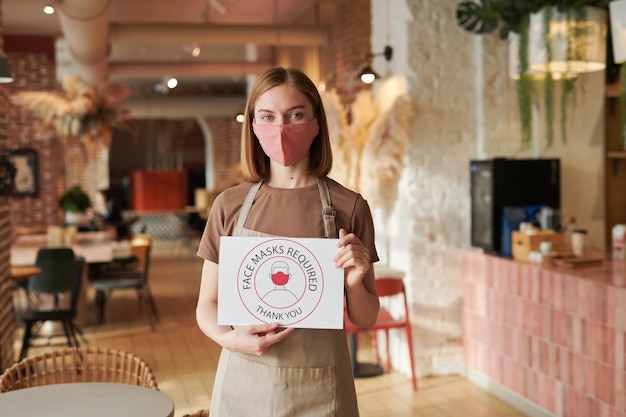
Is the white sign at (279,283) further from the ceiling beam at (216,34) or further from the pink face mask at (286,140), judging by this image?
the ceiling beam at (216,34)

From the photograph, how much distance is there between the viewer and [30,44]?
11.5m

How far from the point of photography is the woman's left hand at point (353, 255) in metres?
1.90

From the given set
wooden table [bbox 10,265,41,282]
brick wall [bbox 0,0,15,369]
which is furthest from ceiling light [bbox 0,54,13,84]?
wooden table [bbox 10,265,41,282]

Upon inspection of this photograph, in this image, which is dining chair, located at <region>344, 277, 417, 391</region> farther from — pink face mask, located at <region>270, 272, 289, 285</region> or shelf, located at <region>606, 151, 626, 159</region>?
pink face mask, located at <region>270, 272, 289, 285</region>

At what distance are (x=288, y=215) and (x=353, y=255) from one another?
221mm

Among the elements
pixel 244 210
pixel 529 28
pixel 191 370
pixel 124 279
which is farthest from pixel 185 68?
pixel 244 210

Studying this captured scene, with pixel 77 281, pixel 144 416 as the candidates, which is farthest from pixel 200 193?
pixel 144 416

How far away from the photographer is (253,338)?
1.93 metres

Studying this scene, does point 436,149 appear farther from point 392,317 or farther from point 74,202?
Answer: point 74,202

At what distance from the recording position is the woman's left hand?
190 centimetres

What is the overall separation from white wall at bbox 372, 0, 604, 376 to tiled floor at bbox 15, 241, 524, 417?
40 centimetres

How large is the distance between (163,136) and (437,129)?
1795cm

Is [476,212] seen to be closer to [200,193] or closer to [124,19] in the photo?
[124,19]

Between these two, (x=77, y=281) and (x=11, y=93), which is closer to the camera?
(x=77, y=281)
